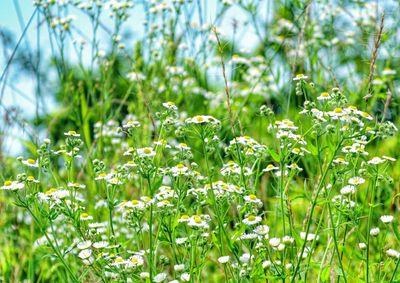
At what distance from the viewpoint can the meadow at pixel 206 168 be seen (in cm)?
224

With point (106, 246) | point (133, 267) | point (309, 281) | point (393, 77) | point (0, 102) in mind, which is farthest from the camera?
point (393, 77)

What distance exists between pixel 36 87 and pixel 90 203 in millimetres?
680

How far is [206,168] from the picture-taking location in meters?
2.31

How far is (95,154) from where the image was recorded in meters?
4.02

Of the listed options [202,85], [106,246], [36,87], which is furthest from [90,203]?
[106,246]

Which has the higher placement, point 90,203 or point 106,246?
point 106,246

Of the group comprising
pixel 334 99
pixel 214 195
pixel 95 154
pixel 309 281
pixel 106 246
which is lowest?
pixel 309 281

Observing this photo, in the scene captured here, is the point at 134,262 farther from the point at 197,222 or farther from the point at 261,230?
the point at 261,230

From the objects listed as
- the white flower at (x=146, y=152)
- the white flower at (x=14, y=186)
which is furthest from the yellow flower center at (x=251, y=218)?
the white flower at (x=14, y=186)

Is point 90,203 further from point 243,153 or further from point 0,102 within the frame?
point 243,153

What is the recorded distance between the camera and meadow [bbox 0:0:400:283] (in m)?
2.24

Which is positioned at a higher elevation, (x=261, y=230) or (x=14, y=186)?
(x=14, y=186)

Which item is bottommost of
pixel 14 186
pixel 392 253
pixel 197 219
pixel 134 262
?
pixel 392 253

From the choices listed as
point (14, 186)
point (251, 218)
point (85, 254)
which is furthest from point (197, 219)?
point (14, 186)
